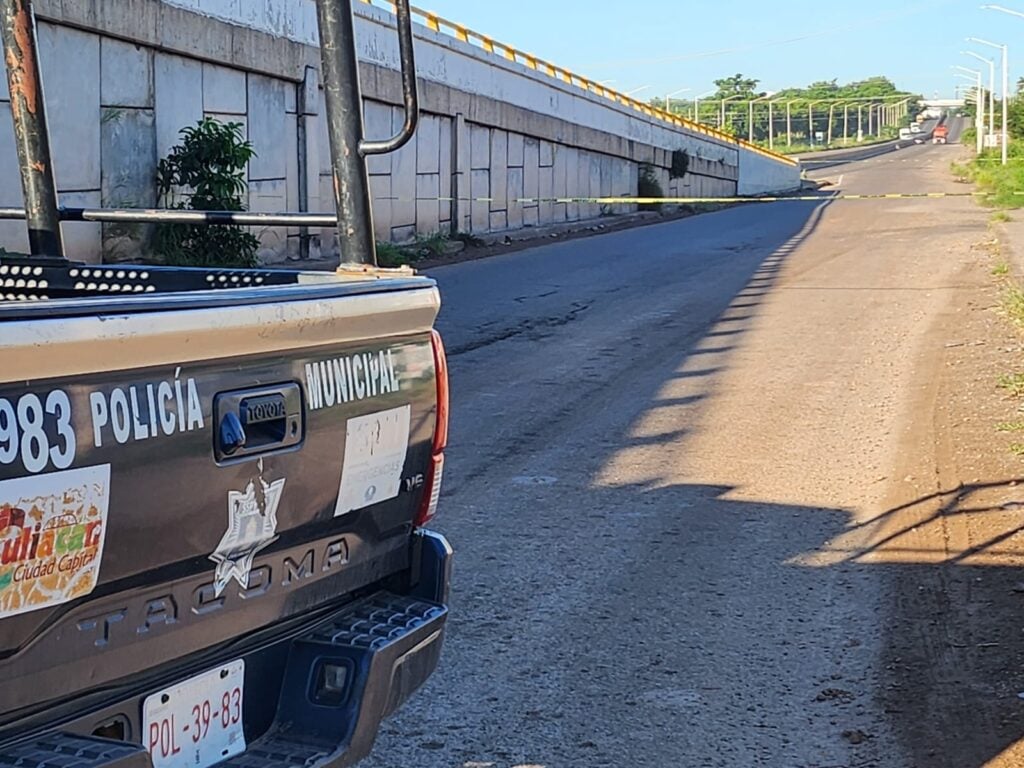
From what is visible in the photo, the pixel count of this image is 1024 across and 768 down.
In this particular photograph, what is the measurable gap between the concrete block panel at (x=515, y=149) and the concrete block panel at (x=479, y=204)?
2126mm

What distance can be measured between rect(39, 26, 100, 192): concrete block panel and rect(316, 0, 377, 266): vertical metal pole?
13453 mm

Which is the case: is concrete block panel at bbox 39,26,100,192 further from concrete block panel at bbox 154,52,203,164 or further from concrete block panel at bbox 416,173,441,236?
concrete block panel at bbox 416,173,441,236

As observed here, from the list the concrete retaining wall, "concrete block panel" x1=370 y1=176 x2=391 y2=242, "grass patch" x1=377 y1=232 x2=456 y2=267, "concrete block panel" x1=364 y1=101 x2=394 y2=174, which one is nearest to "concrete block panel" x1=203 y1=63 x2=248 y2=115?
the concrete retaining wall

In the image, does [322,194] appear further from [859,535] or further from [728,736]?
[728,736]

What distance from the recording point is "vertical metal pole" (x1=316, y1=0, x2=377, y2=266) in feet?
12.0

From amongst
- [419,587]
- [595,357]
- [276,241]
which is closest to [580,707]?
[419,587]

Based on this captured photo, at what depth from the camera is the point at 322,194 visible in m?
24.1

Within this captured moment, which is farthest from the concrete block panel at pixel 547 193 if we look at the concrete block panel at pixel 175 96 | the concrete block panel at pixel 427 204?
the concrete block panel at pixel 175 96

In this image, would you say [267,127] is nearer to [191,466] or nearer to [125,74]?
[125,74]

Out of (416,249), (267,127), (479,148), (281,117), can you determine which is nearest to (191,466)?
(267,127)

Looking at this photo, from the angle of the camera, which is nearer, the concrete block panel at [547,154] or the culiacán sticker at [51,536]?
the culiacán sticker at [51,536]

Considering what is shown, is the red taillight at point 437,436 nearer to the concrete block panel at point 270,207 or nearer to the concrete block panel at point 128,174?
the concrete block panel at point 128,174

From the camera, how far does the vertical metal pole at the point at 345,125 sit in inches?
144

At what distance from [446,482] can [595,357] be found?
16.2ft
